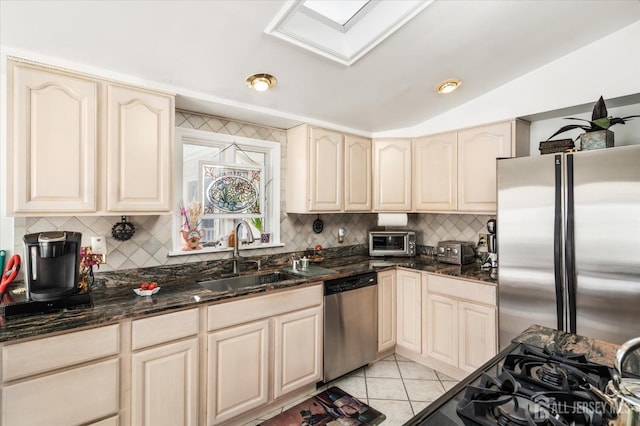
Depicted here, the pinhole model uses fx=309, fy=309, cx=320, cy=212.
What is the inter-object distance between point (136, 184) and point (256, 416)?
1785mm

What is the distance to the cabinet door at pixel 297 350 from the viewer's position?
225cm

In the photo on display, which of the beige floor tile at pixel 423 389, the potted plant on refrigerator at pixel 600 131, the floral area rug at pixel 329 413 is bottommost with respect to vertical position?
the beige floor tile at pixel 423 389

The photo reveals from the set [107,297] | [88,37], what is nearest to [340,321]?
[107,297]

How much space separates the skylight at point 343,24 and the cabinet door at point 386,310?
1913 millimetres

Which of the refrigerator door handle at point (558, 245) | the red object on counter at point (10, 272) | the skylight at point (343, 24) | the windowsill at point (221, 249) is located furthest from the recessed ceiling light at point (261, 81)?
the refrigerator door handle at point (558, 245)

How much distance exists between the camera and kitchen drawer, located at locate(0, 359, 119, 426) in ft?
4.55

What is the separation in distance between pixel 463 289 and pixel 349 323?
1003 mm

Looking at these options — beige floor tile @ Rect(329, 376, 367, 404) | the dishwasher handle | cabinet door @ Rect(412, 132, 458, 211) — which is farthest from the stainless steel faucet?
cabinet door @ Rect(412, 132, 458, 211)

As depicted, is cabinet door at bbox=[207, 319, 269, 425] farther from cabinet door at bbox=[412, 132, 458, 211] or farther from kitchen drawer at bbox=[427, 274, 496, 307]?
cabinet door at bbox=[412, 132, 458, 211]

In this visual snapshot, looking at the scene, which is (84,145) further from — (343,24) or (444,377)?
(444,377)

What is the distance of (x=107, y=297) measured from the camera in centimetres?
188

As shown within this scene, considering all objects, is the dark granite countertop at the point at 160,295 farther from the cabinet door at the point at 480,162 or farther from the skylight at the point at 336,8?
the skylight at the point at 336,8

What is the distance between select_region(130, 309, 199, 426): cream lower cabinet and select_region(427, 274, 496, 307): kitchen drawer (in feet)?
6.56

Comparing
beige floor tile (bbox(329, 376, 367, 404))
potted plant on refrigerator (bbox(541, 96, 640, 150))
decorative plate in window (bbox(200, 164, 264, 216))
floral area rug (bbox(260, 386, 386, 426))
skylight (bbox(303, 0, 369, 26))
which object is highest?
skylight (bbox(303, 0, 369, 26))
